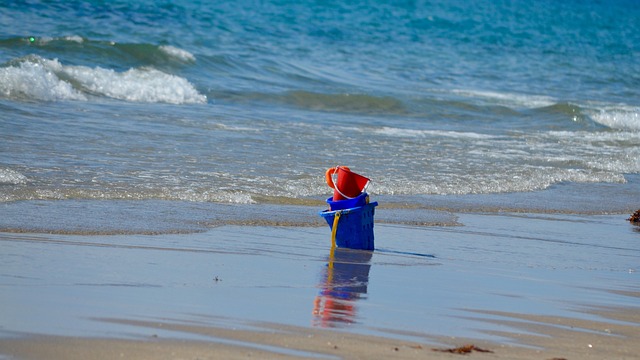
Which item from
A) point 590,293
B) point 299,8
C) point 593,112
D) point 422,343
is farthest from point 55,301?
point 299,8

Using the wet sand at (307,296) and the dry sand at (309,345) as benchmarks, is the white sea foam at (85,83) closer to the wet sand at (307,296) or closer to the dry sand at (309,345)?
the wet sand at (307,296)

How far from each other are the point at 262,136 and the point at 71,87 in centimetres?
395

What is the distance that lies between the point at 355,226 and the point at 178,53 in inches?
529

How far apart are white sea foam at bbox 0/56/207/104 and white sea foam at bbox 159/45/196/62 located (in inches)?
84.8

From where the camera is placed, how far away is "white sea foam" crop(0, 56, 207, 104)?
13.2m

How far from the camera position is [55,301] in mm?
4484

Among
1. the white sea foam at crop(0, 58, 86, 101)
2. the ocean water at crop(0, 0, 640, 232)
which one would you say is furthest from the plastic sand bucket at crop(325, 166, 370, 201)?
the white sea foam at crop(0, 58, 86, 101)

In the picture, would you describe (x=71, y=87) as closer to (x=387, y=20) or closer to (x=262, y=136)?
(x=262, y=136)

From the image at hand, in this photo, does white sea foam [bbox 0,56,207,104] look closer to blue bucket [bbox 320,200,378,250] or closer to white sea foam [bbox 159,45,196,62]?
white sea foam [bbox 159,45,196,62]

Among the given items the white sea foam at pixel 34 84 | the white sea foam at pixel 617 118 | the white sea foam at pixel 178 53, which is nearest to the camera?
the white sea foam at pixel 34 84

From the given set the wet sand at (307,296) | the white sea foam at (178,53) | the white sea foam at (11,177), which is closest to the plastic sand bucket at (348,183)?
the wet sand at (307,296)

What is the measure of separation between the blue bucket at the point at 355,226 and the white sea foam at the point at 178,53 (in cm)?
1303

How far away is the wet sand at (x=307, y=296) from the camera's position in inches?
160

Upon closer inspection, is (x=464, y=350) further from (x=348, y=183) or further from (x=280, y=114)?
(x=280, y=114)
